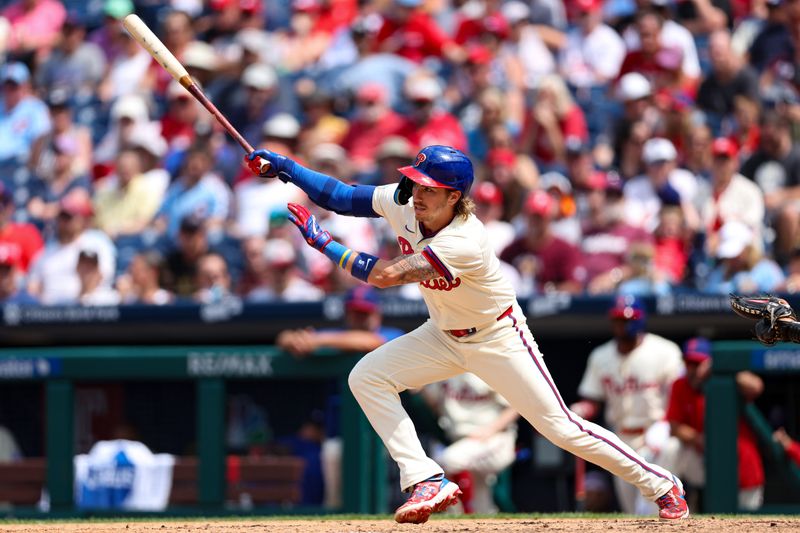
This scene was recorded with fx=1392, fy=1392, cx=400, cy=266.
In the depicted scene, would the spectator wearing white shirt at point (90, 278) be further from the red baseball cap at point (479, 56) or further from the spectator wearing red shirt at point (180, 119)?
the red baseball cap at point (479, 56)

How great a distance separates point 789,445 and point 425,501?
2.58 m

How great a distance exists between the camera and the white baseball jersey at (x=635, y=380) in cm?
761

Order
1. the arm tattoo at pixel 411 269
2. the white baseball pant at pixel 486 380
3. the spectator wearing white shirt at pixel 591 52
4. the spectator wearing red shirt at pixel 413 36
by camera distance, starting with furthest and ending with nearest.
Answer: the spectator wearing red shirt at pixel 413 36 → the spectator wearing white shirt at pixel 591 52 → the white baseball pant at pixel 486 380 → the arm tattoo at pixel 411 269

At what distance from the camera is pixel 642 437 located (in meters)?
7.65

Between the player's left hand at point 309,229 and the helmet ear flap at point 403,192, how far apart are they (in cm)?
40

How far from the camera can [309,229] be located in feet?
18.0

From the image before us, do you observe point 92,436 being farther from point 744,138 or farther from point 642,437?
point 744,138

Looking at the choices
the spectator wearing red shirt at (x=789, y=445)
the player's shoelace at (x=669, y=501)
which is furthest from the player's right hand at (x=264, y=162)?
the spectator wearing red shirt at (x=789, y=445)

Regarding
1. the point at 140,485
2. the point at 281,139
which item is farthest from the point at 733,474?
the point at 281,139

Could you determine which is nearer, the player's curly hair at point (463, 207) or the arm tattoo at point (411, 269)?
the arm tattoo at point (411, 269)

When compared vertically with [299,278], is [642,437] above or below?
below

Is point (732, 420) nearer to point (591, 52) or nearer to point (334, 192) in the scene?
point (334, 192)

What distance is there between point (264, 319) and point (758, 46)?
407 cm

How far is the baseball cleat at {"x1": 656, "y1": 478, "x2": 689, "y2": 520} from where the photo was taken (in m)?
5.84
